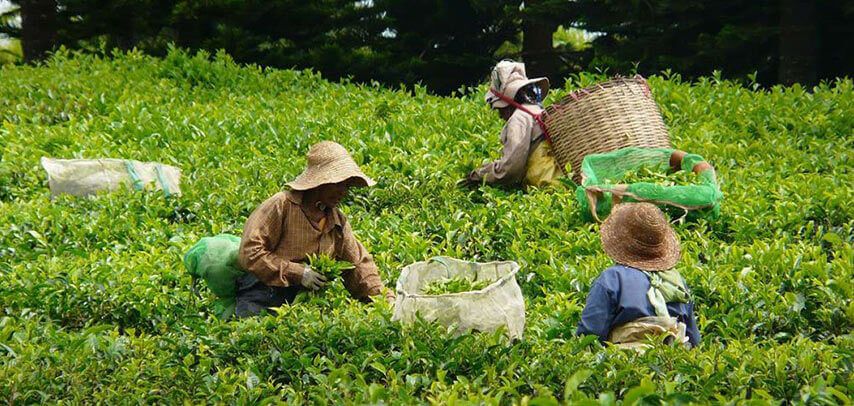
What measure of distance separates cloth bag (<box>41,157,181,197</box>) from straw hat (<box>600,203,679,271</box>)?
4.35m

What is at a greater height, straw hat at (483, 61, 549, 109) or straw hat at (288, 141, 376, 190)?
straw hat at (288, 141, 376, 190)

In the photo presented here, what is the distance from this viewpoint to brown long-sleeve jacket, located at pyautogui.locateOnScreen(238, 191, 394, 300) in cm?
593

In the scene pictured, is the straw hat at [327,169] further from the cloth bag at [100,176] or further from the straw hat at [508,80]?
the cloth bag at [100,176]

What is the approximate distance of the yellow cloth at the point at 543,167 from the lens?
8.49 m

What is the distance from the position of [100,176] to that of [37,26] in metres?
8.18

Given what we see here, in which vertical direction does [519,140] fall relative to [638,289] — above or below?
below

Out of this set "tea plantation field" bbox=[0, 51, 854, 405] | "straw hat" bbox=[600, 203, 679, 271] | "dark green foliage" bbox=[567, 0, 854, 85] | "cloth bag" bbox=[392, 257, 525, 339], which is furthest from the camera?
"dark green foliage" bbox=[567, 0, 854, 85]

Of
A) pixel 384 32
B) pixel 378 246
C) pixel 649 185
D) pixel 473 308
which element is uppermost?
pixel 473 308

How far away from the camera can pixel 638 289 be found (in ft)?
16.9

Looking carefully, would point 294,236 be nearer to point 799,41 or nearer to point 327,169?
point 327,169

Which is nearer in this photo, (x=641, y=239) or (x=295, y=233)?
(x=641, y=239)

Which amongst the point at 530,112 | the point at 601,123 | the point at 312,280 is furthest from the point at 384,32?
the point at 312,280

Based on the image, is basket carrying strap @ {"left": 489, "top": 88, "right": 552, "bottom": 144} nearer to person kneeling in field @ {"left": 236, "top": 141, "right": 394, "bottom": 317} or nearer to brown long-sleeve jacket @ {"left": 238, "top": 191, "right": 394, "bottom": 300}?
brown long-sleeve jacket @ {"left": 238, "top": 191, "right": 394, "bottom": 300}

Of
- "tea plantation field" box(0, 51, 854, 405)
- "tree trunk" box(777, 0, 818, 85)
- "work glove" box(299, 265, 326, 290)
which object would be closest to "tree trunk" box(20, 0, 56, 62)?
"tea plantation field" box(0, 51, 854, 405)
